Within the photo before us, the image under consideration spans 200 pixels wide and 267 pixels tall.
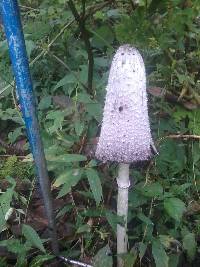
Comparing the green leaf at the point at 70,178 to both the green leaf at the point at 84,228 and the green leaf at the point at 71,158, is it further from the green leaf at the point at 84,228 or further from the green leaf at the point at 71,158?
the green leaf at the point at 84,228

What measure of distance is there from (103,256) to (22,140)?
1037mm

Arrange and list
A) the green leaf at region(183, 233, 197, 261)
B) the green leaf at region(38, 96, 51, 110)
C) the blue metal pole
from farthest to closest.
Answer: the green leaf at region(38, 96, 51, 110) < the green leaf at region(183, 233, 197, 261) < the blue metal pole

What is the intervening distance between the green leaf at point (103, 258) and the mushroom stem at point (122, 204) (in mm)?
61

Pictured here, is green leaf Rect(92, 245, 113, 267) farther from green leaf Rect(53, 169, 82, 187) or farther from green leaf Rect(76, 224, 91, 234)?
green leaf Rect(53, 169, 82, 187)

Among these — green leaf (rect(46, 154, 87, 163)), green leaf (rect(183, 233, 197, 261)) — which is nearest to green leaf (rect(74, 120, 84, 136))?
green leaf (rect(46, 154, 87, 163))

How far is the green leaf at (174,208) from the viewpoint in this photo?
2.01 metres

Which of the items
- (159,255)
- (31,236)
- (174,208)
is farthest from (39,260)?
(174,208)

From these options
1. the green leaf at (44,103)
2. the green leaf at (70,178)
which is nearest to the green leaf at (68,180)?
the green leaf at (70,178)

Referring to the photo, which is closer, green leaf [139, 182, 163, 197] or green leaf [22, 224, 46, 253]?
green leaf [22, 224, 46, 253]

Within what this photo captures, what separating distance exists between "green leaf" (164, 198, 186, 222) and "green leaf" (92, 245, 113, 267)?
36 cm

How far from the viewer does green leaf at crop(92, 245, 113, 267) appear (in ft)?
6.94

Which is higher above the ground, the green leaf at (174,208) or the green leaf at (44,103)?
the green leaf at (44,103)

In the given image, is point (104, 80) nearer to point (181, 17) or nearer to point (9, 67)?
point (181, 17)

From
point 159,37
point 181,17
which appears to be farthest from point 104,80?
point 181,17
